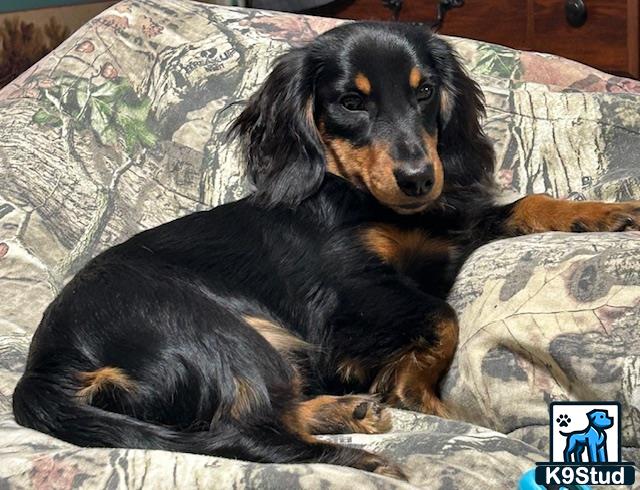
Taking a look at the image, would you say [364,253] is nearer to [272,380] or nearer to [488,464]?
[272,380]

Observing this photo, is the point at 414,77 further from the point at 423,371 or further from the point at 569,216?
the point at 423,371

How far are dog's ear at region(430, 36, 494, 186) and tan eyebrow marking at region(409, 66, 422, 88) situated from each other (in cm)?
17

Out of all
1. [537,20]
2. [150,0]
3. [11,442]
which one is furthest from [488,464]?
[537,20]

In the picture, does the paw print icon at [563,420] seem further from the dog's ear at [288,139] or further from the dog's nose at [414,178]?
the dog's ear at [288,139]

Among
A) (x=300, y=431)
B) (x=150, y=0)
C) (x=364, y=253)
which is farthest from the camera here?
(x=150, y=0)

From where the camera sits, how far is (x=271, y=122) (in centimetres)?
218

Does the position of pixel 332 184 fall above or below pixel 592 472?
above

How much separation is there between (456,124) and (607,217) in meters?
0.42

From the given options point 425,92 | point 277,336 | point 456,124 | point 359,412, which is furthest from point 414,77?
point 359,412

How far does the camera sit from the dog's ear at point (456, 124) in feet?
7.23

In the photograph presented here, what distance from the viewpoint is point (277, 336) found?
6.25 ft

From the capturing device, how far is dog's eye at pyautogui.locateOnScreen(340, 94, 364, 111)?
2.03 meters

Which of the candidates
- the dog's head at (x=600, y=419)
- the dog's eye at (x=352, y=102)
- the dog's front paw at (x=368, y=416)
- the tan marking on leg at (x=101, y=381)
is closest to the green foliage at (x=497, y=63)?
the dog's eye at (x=352, y=102)

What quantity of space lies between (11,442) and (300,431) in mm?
467
